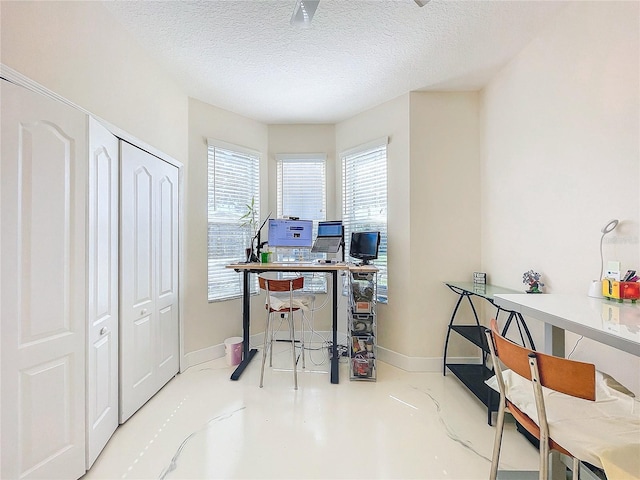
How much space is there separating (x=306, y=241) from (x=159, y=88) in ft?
6.48

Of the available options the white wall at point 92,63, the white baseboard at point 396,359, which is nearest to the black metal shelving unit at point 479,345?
the white baseboard at point 396,359

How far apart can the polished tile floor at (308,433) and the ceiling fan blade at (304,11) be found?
2552mm

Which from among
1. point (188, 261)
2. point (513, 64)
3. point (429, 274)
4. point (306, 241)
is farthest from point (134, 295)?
point (513, 64)

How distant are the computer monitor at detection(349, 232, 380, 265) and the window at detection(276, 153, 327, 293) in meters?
0.74

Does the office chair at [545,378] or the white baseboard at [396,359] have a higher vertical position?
the office chair at [545,378]

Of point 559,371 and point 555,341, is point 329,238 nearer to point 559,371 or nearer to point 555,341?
point 555,341

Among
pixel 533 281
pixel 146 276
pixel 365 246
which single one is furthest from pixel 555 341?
pixel 146 276

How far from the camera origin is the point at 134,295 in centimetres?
208

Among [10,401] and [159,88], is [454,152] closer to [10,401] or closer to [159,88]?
[159,88]

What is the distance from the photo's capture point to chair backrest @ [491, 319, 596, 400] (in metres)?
0.87

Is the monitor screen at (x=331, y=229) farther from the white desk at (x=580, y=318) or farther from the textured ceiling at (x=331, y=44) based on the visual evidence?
the white desk at (x=580, y=318)

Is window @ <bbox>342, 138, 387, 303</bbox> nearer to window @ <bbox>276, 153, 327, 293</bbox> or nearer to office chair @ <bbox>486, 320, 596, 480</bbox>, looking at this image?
window @ <bbox>276, 153, 327, 293</bbox>

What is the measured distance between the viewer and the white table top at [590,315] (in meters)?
0.91

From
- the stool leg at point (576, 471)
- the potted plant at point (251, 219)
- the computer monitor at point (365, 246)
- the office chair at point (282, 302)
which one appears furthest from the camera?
the potted plant at point (251, 219)
